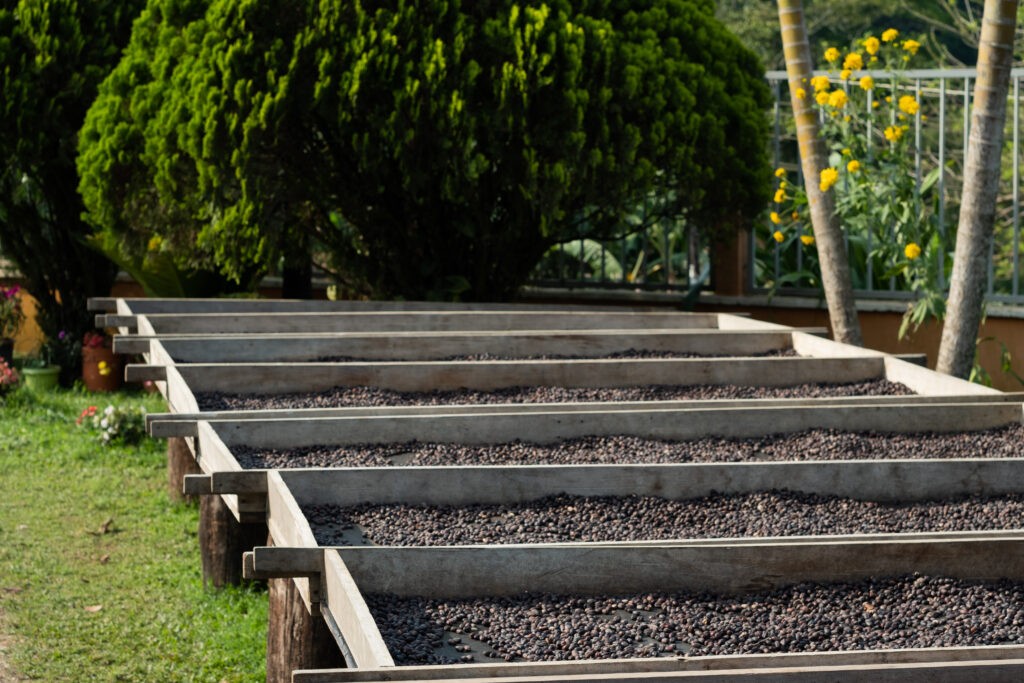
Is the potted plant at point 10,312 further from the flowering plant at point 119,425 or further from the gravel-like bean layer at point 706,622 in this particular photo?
the gravel-like bean layer at point 706,622

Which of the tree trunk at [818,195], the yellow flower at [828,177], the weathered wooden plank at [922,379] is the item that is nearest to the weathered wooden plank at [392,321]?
the tree trunk at [818,195]

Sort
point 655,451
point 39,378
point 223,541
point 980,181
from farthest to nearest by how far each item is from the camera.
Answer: point 39,378 → point 980,181 → point 223,541 → point 655,451

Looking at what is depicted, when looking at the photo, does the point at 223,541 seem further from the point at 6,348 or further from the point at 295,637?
the point at 6,348

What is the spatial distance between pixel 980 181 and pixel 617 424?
87.6 inches

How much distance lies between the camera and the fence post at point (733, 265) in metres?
8.95

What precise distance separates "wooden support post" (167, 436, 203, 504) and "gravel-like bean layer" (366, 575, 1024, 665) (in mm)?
3810

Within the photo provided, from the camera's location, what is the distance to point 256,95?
727 cm

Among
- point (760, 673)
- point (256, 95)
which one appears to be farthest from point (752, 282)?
point (760, 673)

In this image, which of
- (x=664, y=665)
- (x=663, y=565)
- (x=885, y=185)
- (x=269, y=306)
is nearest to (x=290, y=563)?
(x=663, y=565)

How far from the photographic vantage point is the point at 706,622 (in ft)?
9.36

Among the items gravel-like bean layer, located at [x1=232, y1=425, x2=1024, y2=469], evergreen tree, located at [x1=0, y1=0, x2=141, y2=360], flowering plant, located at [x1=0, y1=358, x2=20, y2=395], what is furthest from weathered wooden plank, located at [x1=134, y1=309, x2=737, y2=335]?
evergreen tree, located at [x1=0, y1=0, x2=141, y2=360]

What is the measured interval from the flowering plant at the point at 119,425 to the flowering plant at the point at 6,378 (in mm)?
1096

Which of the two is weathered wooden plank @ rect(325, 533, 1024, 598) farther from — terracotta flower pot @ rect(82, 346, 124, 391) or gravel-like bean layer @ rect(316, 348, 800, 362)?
terracotta flower pot @ rect(82, 346, 124, 391)

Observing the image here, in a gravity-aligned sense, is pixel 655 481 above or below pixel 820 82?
below
